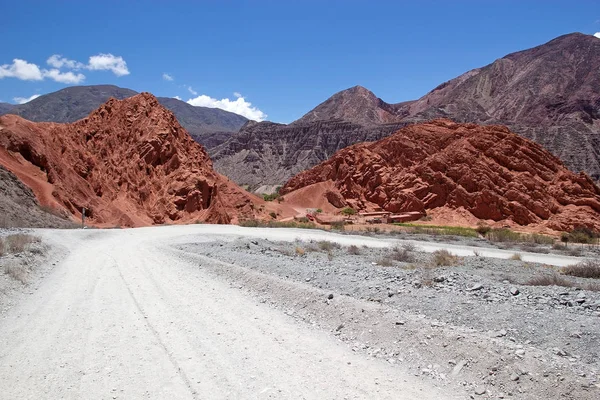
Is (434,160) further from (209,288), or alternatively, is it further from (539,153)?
(209,288)

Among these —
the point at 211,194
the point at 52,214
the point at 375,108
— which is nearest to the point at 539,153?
the point at 211,194

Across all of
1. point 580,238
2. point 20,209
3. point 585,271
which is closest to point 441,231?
point 580,238

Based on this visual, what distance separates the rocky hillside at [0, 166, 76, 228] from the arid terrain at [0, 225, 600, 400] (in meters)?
15.9

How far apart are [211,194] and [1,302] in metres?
33.7

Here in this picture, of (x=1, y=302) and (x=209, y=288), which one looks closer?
(x=1, y=302)

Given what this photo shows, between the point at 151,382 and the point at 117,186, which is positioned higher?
the point at 117,186

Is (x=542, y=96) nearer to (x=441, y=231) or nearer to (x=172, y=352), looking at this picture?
(x=441, y=231)

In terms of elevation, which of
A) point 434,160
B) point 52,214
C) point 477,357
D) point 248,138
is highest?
point 248,138

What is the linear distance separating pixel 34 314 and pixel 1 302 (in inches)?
49.0

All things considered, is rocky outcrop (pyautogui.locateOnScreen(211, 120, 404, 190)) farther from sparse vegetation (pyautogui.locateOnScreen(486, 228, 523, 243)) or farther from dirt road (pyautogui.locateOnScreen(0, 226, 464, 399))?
dirt road (pyautogui.locateOnScreen(0, 226, 464, 399))

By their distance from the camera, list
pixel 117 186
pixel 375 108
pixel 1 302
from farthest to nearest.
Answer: pixel 375 108 → pixel 117 186 → pixel 1 302

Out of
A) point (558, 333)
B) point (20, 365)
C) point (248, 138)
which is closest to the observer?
point (20, 365)

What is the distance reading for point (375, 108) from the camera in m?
172

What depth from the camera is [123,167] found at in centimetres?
4147
